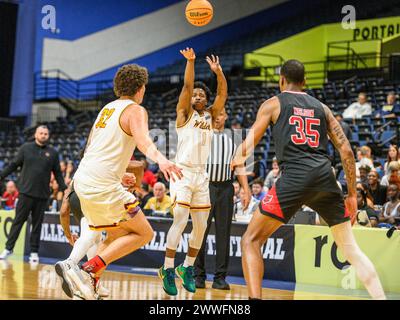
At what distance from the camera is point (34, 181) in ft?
36.0

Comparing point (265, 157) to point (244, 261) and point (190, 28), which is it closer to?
point (244, 261)

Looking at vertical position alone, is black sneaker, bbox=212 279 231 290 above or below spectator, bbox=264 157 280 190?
below

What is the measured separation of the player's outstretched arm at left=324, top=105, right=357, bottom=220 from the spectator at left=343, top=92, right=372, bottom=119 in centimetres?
1100

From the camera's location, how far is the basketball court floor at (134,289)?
23.7ft

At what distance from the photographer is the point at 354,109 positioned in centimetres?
1684

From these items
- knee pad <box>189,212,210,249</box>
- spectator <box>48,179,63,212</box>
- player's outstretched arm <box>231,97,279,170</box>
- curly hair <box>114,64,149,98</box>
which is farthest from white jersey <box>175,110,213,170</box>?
spectator <box>48,179,63,212</box>

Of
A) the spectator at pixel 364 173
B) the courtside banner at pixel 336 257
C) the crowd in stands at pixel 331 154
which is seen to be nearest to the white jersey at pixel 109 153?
the crowd in stands at pixel 331 154

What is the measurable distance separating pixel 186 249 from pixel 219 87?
11.4 ft

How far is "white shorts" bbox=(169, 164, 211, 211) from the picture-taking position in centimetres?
762

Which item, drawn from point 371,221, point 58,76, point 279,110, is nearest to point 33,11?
point 58,76

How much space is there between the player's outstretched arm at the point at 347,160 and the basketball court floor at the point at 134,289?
2051 mm

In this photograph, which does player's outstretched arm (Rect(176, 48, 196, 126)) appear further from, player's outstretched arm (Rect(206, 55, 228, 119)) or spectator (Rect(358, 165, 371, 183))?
spectator (Rect(358, 165, 371, 183))

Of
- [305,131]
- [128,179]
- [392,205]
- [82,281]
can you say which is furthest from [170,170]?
[392,205]
